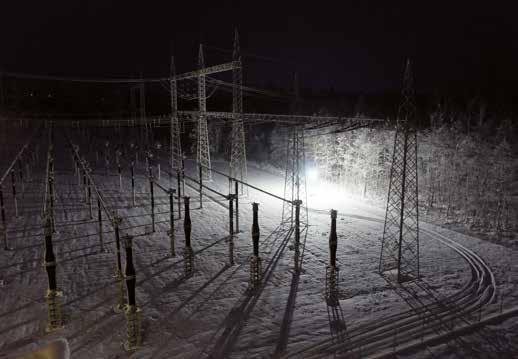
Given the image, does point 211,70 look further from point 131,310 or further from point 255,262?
point 131,310

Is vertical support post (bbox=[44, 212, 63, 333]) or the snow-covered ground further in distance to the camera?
the snow-covered ground

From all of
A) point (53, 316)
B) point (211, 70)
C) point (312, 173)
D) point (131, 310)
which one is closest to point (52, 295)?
point (53, 316)

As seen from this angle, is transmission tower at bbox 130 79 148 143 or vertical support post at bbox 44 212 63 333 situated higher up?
transmission tower at bbox 130 79 148 143

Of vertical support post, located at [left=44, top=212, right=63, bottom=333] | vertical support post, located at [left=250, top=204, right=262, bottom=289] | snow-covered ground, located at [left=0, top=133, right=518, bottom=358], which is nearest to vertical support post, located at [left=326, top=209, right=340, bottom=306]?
snow-covered ground, located at [left=0, top=133, right=518, bottom=358]

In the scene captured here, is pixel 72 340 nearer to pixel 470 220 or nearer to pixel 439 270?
pixel 439 270

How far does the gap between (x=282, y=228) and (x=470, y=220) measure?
36.1 feet

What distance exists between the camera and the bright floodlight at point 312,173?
117 ft

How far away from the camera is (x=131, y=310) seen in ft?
29.5

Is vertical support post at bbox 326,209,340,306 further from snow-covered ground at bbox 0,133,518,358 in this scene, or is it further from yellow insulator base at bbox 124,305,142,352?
yellow insulator base at bbox 124,305,142,352

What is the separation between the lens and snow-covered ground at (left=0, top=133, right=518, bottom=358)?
31.2ft

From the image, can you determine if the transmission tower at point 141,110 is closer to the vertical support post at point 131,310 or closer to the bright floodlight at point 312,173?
the bright floodlight at point 312,173

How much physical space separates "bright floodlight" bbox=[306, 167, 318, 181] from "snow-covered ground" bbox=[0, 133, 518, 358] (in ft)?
47.7

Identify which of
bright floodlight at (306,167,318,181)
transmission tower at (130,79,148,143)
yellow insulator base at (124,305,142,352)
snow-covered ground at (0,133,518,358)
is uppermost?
transmission tower at (130,79,148,143)

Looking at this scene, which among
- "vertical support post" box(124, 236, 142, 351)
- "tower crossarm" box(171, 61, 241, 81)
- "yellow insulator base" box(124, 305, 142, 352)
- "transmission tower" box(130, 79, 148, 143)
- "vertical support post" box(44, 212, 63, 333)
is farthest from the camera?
"transmission tower" box(130, 79, 148, 143)
